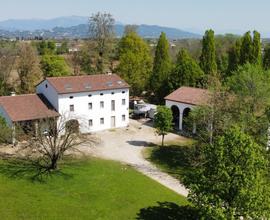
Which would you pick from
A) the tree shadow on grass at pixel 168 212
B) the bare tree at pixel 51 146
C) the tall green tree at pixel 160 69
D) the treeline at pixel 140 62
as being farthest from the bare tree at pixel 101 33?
the tree shadow on grass at pixel 168 212

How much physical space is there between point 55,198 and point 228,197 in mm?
14101

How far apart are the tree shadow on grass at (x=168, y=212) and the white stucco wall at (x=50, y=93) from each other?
22.6 m

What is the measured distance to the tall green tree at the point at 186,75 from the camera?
5650 centimetres

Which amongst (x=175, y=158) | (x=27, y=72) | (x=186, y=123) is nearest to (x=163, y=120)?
(x=175, y=158)

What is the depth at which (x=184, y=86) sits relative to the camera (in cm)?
5478

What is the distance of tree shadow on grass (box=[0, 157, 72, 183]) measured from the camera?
32562mm

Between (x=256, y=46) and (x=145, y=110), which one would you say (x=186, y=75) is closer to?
(x=145, y=110)

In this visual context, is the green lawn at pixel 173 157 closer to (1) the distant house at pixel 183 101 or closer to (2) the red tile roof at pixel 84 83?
(1) the distant house at pixel 183 101

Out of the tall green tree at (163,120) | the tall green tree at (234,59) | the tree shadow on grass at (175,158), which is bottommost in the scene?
the tree shadow on grass at (175,158)

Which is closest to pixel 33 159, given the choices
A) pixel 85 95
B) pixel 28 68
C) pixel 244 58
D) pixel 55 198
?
pixel 55 198

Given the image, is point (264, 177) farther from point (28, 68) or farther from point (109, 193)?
point (28, 68)

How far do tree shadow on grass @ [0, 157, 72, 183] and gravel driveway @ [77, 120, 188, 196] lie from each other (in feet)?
23.0

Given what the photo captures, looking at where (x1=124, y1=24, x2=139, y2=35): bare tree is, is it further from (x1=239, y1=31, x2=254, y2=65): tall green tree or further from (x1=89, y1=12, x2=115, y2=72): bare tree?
(x1=239, y1=31, x2=254, y2=65): tall green tree

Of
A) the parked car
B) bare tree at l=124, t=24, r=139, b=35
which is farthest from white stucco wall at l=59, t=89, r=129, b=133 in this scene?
bare tree at l=124, t=24, r=139, b=35
